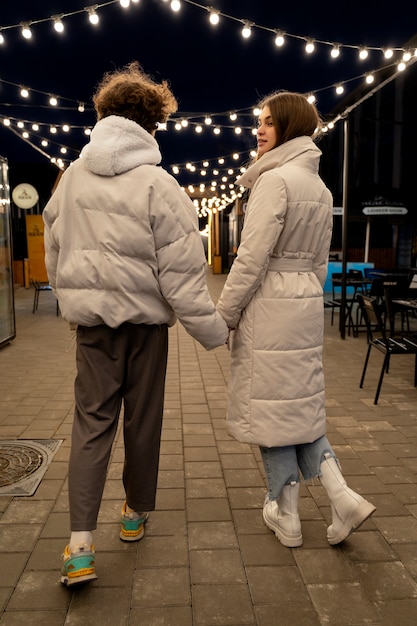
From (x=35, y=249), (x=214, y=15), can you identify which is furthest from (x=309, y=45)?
(x=35, y=249)

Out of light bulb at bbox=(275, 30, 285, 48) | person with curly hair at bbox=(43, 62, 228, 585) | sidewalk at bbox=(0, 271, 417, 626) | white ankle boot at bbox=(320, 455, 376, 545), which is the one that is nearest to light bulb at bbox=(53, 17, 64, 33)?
light bulb at bbox=(275, 30, 285, 48)

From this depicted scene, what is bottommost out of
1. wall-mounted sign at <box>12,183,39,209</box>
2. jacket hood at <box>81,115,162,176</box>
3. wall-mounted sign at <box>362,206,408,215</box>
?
jacket hood at <box>81,115,162,176</box>

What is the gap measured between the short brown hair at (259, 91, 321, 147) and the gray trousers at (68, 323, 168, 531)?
99 centimetres

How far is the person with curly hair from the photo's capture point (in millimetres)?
1883

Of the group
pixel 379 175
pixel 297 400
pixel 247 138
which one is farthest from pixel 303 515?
pixel 379 175

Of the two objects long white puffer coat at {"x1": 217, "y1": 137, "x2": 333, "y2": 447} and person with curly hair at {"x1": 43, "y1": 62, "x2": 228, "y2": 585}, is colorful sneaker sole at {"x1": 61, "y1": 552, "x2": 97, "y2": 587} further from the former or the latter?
long white puffer coat at {"x1": 217, "y1": 137, "x2": 333, "y2": 447}

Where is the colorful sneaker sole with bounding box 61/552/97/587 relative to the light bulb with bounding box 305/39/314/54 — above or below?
below

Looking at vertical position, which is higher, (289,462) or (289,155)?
(289,155)

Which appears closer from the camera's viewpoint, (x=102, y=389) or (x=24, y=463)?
(x=102, y=389)

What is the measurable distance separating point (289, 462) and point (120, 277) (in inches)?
43.2

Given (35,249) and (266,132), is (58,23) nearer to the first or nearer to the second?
(266,132)

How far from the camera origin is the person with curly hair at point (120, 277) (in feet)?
6.18

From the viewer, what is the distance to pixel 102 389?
2020 millimetres

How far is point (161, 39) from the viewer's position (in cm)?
1792
